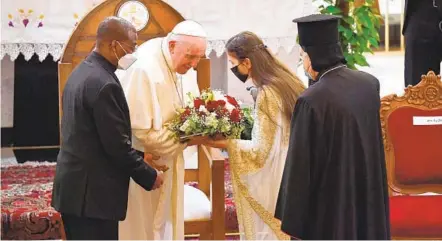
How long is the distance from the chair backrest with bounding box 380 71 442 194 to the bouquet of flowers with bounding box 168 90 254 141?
1001 mm

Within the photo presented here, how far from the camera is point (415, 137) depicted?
512cm

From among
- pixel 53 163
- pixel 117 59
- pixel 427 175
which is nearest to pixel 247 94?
pixel 53 163

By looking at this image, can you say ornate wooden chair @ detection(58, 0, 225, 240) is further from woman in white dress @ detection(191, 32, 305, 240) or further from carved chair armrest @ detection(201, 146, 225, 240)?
woman in white dress @ detection(191, 32, 305, 240)

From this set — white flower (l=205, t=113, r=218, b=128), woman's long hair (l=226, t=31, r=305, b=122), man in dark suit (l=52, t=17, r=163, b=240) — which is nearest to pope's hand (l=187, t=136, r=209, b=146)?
white flower (l=205, t=113, r=218, b=128)

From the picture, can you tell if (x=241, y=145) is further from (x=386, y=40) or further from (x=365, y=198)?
(x=386, y=40)

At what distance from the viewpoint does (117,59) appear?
4.15 m

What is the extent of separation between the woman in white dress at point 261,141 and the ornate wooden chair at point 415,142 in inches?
28.0

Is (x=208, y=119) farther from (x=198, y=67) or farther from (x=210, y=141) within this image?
(x=198, y=67)

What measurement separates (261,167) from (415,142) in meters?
1.02

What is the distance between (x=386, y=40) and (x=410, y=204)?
10.1 metres

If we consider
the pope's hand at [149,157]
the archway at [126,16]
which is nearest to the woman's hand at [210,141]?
the pope's hand at [149,157]

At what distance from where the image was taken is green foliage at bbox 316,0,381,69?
6.49m

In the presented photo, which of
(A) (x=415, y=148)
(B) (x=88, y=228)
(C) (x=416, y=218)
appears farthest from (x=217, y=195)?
(A) (x=415, y=148)

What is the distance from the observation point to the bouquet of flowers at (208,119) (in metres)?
4.56
